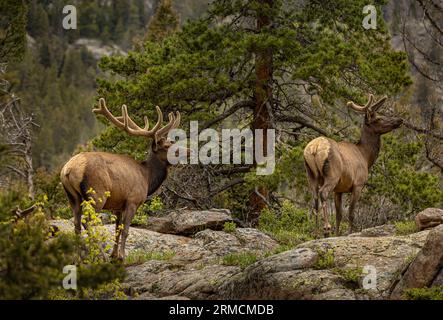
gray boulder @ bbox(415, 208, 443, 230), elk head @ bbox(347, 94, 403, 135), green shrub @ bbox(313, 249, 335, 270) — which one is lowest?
green shrub @ bbox(313, 249, 335, 270)

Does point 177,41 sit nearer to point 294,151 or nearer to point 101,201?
point 294,151

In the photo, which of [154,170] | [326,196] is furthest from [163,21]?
[326,196]

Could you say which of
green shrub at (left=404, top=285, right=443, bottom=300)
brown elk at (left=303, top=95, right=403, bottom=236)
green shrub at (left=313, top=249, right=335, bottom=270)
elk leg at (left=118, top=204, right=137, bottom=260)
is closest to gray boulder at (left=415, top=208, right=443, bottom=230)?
brown elk at (left=303, top=95, right=403, bottom=236)

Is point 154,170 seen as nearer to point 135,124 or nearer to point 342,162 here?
point 135,124

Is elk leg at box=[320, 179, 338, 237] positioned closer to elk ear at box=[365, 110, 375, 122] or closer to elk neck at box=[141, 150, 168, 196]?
elk ear at box=[365, 110, 375, 122]

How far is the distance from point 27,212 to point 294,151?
24.2ft

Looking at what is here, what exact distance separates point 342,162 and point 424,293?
448cm

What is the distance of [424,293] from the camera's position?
318 inches

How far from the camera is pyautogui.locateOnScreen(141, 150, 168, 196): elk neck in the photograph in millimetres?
12008

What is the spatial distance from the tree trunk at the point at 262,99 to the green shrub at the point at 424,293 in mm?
9088

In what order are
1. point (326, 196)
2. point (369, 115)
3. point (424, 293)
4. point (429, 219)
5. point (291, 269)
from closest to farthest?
1. point (424, 293)
2. point (291, 269)
3. point (429, 219)
4. point (326, 196)
5. point (369, 115)
